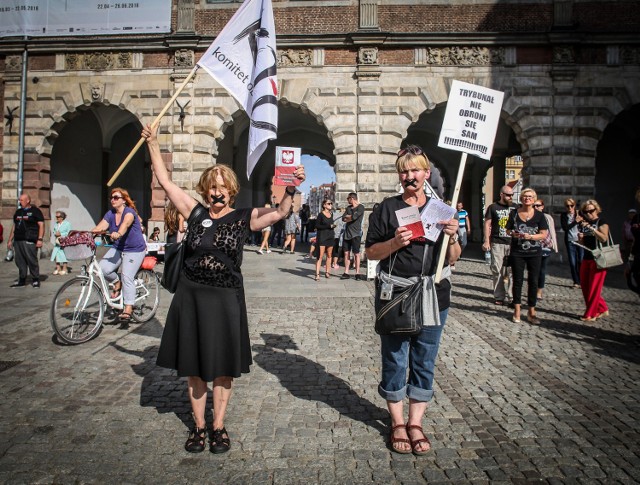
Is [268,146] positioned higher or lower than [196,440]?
higher

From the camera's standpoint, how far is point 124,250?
20.7 feet

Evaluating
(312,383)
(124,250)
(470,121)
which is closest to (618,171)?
(470,121)

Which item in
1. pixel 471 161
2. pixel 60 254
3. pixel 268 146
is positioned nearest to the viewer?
pixel 60 254

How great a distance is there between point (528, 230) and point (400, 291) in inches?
183

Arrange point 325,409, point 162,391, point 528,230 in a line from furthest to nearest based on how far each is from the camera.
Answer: point 528,230
point 162,391
point 325,409

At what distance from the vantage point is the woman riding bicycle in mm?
6238

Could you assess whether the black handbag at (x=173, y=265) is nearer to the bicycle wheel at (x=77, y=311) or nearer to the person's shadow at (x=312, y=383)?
the person's shadow at (x=312, y=383)

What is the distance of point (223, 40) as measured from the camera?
4.80m

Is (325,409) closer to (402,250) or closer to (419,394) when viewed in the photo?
(419,394)

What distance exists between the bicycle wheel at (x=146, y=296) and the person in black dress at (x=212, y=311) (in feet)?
12.5

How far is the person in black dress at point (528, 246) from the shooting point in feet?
22.9

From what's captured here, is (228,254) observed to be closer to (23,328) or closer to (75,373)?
(75,373)

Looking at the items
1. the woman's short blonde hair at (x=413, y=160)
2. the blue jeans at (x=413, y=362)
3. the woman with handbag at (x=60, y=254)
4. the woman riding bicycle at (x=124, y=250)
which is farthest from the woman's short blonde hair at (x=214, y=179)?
the woman with handbag at (x=60, y=254)

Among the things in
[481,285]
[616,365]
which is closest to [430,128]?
[481,285]
